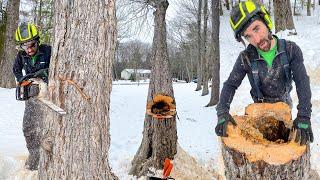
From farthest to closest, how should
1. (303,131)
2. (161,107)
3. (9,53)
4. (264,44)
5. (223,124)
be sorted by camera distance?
(9,53)
(161,107)
(264,44)
(223,124)
(303,131)

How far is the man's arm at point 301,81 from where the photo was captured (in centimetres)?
316

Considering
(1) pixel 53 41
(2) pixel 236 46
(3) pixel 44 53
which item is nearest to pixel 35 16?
(2) pixel 236 46

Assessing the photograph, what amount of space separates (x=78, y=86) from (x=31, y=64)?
2.24m

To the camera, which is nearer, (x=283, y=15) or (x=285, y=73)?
(x=285, y=73)

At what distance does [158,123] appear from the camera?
227 inches

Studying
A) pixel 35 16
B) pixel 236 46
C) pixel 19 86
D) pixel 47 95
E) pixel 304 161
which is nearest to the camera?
pixel 304 161

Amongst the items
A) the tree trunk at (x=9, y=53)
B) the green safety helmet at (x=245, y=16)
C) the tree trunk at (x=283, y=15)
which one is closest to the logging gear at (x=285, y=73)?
the green safety helmet at (x=245, y=16)

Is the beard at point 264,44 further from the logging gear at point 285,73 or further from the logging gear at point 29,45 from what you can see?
the logging gear at point 29,45

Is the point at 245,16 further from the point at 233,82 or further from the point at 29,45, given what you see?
the point at 29,45

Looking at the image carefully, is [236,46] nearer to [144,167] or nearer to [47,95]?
[144,167]

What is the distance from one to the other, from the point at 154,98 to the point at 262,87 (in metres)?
2.37

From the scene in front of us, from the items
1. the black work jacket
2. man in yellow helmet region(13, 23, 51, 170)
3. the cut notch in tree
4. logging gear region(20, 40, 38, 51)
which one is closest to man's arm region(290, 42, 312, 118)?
the cut notch in tree

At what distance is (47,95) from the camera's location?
348 cm

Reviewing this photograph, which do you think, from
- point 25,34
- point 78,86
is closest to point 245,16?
point 78,86
